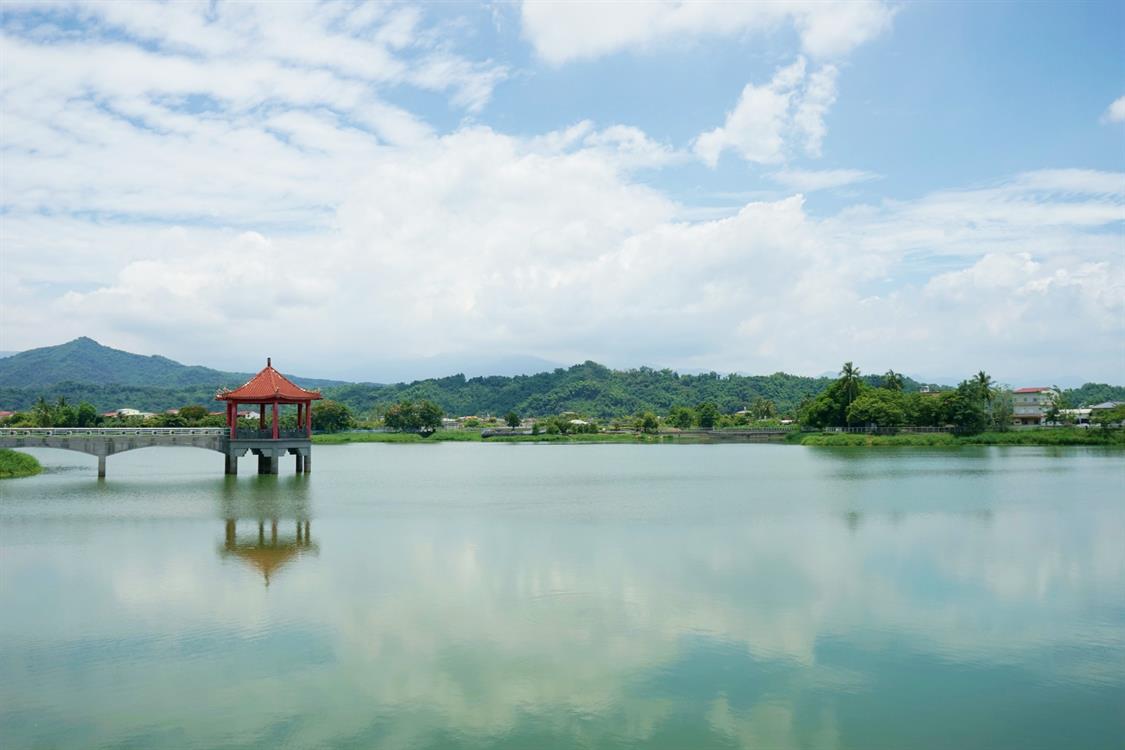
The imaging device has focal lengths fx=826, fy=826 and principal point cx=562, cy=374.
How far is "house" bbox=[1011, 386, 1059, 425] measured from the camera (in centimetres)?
10438

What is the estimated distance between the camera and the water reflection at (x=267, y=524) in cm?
2020

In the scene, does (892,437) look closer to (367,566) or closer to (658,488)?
(658,488)

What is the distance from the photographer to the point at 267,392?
4175 cm

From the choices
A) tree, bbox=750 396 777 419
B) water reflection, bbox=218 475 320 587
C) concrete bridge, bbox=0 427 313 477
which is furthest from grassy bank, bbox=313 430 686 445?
water reflection, bbox=218 475 320 587

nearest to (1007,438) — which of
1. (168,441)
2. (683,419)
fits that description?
(683,419)

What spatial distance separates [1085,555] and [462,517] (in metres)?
17.8

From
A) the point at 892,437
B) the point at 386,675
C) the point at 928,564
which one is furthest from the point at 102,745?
the point at 892,437

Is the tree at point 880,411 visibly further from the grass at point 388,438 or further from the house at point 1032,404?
the grass at point 388,438

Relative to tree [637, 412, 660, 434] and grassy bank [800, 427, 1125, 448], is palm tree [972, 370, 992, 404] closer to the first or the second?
grassy bank [800, 427, 1125, 448]

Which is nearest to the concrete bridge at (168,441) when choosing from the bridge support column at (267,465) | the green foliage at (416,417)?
the bridge support column at (267,465)

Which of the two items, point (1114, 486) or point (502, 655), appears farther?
point (1114, 486)

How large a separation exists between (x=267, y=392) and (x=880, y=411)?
57.1 metres

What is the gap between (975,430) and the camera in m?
74.2

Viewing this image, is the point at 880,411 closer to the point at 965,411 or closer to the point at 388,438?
the point at 965,411
